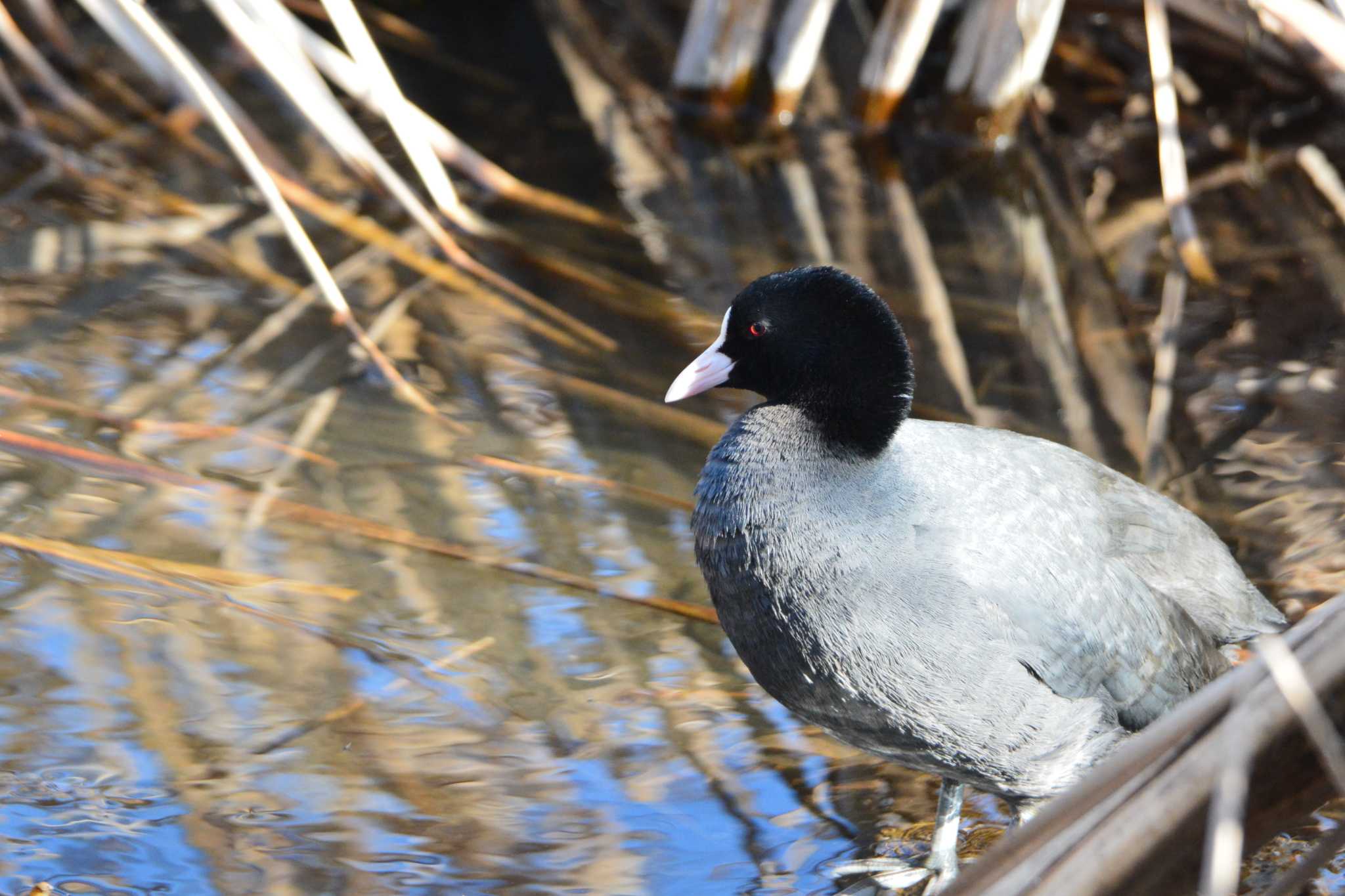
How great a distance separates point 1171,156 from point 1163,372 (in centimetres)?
74

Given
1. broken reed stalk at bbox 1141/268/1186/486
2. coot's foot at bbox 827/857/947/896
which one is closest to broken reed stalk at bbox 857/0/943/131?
broken reed stalk at bbox 1141/268/1186/486

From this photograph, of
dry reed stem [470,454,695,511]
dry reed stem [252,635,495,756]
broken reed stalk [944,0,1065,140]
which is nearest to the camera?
dry reed stem [252,635,495,756]

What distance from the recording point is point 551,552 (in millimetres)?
3301

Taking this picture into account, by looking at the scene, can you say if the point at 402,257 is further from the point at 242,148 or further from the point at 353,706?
the point at 353,706

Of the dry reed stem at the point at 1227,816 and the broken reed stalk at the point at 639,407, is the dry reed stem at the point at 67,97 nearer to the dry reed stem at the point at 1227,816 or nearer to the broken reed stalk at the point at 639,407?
the broken reed stalk at the point at 639,407

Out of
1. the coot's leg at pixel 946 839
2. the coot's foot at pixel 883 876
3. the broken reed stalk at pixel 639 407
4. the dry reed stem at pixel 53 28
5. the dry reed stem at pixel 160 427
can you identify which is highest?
the dry reed stem at pixel 53 28

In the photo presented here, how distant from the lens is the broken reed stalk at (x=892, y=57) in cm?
526

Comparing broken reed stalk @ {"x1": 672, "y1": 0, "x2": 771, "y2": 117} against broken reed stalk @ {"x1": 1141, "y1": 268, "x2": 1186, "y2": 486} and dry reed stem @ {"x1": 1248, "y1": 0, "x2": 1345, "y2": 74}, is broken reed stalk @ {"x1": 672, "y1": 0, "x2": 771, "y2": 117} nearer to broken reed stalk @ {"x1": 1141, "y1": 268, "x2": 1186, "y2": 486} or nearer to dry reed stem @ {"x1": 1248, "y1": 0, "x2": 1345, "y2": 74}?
broken reed stalk @ {"x1": 1141, "y1": 268, "x2": 1186, "y2": 486}

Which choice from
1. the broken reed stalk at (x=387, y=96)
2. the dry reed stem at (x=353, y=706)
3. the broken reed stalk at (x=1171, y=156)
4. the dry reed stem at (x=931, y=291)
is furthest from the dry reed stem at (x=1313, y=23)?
the broken reed stalk at (x=387, y=96)

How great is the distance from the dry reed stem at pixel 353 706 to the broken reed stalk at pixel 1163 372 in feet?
5.64

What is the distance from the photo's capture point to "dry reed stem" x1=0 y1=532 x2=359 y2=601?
10.2 feet

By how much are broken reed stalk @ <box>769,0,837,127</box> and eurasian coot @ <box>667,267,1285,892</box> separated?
323 centimetres

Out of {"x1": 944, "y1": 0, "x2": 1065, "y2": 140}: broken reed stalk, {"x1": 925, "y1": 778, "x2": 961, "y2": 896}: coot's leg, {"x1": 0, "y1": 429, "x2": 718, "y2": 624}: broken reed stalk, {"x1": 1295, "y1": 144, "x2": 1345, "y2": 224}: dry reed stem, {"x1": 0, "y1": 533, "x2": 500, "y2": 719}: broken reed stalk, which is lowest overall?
{"x1": 925, "y1": 778, "x2": 961, "y2": 896}: coot's leg

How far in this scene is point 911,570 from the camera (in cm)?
219
